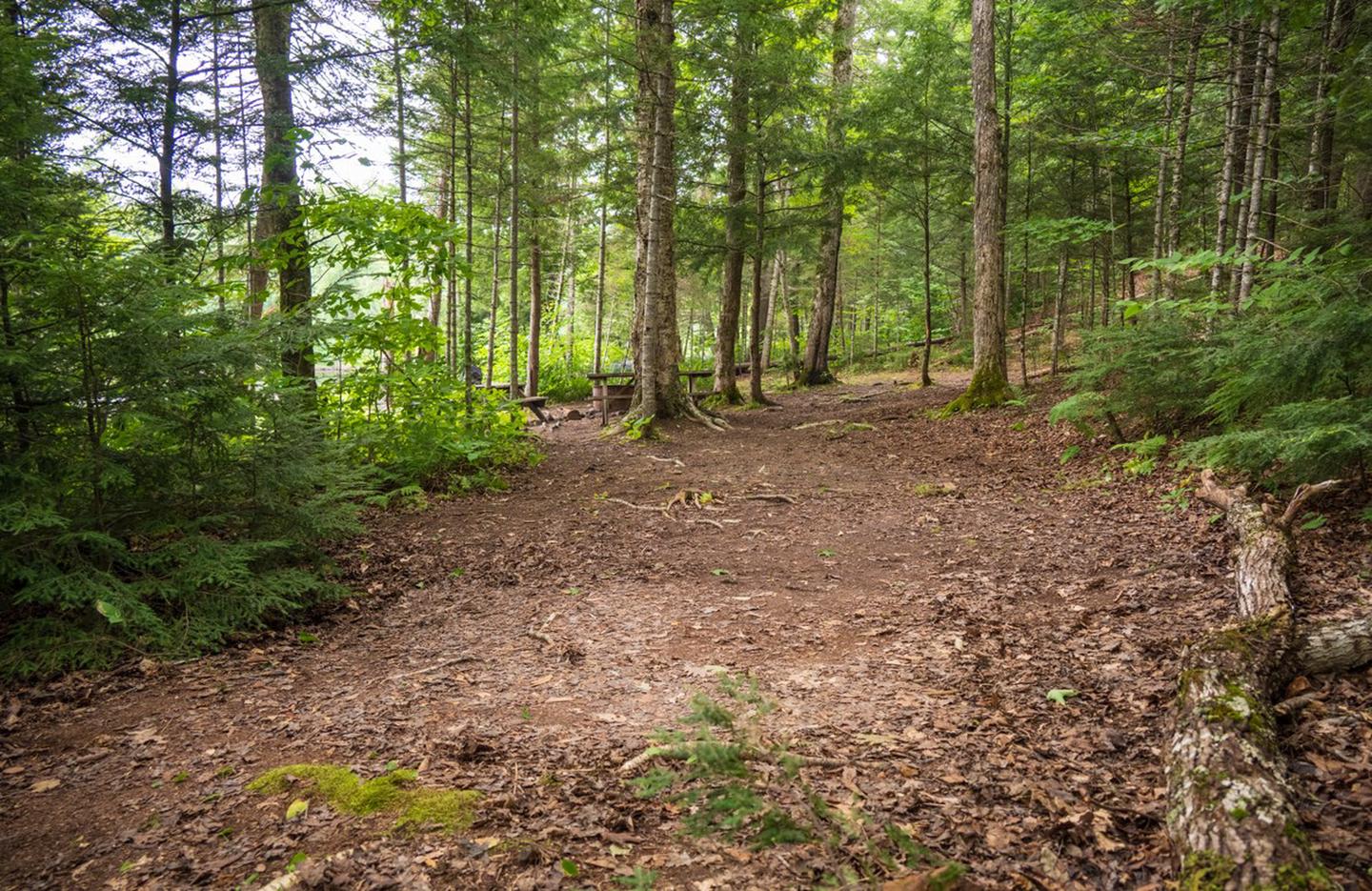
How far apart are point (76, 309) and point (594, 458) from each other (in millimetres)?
6486

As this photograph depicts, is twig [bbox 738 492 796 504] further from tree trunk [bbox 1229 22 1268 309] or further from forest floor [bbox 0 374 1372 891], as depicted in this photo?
tree trunk [bbox 1229 22 1268 309]

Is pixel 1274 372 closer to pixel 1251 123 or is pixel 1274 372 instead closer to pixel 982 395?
pixel 1251 123

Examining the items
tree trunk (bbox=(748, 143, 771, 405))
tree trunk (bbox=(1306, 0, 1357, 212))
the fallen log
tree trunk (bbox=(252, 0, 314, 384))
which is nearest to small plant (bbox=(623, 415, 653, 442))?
tree trunk (bbox=(748, 143, 771, 405))

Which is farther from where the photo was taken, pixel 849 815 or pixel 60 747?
pixel 60 747

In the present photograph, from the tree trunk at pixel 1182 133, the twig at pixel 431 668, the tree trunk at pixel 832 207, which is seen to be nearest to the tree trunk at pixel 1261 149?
the tree trunk at pixel 1182 133

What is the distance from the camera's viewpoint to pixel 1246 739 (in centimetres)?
225

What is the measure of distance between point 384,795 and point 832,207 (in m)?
14.6

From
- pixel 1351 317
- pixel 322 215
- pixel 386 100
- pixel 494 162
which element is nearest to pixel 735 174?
pixel 494 162

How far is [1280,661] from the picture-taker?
2.87 metres

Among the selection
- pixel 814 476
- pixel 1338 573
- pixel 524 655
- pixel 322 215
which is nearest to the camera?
pixel 1338 573

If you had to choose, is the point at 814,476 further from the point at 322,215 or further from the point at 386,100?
the point at 386,100

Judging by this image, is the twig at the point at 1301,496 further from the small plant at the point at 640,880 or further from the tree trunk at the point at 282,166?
the tree trunk at the point at 282,166

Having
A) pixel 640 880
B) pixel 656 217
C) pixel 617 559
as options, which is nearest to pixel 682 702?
pixel 640 880

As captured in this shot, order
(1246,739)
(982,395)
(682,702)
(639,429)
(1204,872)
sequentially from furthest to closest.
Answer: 1. (982,395)
2. (639,429)
3. (682,702)
4. (1246,739)
5. (1204,872)
